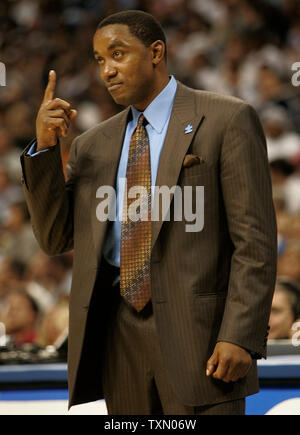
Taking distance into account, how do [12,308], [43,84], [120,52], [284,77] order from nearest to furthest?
[120,52] < [12,308] < [284,77] < [43,84]

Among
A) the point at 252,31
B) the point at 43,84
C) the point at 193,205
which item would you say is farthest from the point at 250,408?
the point at 43,84

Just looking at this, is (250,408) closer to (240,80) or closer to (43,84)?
(240,80)

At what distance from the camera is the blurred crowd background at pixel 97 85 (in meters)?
2.93

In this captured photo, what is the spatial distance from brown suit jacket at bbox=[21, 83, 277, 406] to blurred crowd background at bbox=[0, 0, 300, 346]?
3.78 feet

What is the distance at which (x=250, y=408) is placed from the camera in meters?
1.53

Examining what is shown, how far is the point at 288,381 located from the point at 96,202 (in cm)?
62

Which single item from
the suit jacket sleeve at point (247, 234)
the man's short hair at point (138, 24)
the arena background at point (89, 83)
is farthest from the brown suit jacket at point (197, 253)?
the arena background at point (89, 83)

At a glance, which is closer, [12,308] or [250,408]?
[250,408]

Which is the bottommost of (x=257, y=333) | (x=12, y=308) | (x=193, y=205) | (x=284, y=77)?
(x=12, y=308)

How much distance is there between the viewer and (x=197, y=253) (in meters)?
1.17

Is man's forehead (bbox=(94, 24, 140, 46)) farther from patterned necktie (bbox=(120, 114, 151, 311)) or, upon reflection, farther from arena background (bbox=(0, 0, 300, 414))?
arena background (bbox=(0, 0, 300, 414))

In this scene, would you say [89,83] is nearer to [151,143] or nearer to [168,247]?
[151,143]

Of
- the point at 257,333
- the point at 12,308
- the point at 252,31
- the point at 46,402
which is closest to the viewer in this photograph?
the point at 257,333

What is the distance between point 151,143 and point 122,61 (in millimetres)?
161
